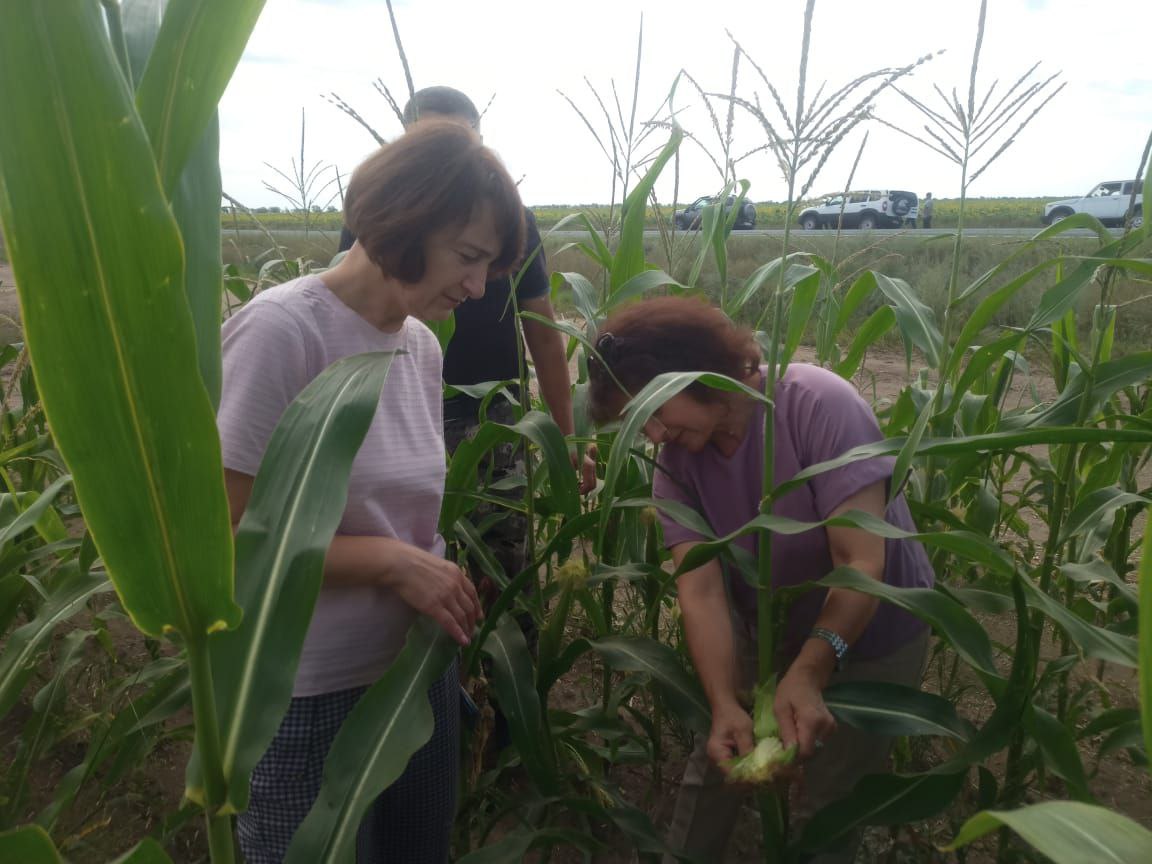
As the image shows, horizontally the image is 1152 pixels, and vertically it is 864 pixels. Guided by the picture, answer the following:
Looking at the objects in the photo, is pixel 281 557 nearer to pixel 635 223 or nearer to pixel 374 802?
pixel 374 802

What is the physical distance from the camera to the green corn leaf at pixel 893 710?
1041mm

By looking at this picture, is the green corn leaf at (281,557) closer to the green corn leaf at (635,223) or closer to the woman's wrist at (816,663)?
the woman's wrist at (816,663)

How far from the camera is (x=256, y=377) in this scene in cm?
101

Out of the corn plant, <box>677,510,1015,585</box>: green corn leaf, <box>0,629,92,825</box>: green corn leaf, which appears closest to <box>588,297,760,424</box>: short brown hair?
<box>677,510,1015,585</box>: green corn leaf

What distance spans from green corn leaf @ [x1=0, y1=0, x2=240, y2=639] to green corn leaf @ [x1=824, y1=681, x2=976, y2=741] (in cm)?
86

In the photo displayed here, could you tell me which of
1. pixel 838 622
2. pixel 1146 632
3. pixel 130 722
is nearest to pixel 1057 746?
pixel 838 622

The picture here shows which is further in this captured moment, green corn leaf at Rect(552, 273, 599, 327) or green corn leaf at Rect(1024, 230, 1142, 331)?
green corn leaf at Rect(552, 273, 599, 327)

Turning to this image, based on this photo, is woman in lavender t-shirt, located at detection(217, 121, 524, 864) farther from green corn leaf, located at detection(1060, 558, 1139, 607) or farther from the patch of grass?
the patch of grass

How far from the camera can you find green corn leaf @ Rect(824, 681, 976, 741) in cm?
104

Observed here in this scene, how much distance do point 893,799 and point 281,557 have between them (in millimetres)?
843

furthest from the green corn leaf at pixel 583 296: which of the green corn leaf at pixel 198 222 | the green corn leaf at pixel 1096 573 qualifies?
the green corn leaf at pixel 198 222

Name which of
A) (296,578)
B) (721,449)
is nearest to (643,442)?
(721,449)

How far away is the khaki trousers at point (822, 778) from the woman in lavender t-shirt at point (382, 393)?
0.57 m

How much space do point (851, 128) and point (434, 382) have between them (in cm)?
74
